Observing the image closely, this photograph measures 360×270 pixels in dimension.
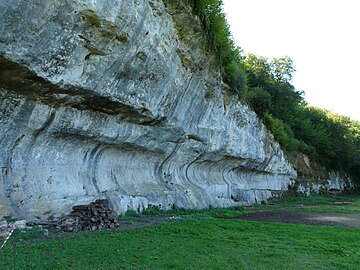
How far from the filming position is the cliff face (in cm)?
912

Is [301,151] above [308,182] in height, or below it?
above

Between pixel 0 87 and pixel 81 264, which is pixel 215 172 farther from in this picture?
pixel 81 264

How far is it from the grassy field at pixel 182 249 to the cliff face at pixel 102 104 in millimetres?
2583

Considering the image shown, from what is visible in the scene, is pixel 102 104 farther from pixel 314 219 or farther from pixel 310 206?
pixel 310 206

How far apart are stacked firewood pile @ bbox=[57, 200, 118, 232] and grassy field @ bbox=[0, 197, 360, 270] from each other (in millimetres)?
540

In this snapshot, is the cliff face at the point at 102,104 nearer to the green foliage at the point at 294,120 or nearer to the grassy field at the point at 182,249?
the grassy field at the point at 182,249

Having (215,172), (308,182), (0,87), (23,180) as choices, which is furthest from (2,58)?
(308,182)

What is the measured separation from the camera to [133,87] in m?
12.6

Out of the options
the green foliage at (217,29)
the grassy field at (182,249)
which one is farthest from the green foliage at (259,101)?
the grassy field at (182,249)

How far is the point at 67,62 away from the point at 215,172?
15.9 metres

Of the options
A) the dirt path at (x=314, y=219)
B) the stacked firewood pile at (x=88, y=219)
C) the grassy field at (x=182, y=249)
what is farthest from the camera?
the dirt path at (x=314, y=219)

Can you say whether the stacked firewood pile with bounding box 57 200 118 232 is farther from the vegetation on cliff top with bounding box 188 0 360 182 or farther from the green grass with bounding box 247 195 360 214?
the green grass with bounding box 247 195 360 214

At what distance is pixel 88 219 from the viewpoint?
33.9 ft

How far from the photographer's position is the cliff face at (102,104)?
29.9 ft
